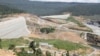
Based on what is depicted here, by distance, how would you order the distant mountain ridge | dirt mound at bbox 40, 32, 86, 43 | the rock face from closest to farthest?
the rock face, dirt mound at bbox 40, 32, 86, 43, the distant mountain ridge

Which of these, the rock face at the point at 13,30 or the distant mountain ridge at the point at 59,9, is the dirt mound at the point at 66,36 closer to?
the rock face at the point at 13,30

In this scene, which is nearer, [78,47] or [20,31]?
[78,47]

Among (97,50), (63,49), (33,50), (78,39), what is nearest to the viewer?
(33,50)

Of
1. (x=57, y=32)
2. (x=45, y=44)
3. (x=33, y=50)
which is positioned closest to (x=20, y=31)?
(x=57, y=32)

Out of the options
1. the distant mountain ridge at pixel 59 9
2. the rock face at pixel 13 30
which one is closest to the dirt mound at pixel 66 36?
the rock face at pixel 13 30

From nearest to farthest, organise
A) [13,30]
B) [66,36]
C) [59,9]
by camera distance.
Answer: [66,36], [13,30], [59,9]

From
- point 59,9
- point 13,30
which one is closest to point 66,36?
point 13,30

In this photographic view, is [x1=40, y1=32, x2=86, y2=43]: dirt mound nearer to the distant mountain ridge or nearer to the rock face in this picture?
the rock face

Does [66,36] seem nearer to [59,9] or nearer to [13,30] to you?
[13,30]

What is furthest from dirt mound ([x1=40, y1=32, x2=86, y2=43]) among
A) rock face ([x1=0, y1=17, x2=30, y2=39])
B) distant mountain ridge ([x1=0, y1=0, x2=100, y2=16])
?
distant mountain ridge ([x1=0, y1=0, x2=100, y2=16])

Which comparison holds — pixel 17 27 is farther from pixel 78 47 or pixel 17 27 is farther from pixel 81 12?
pixel 81 12

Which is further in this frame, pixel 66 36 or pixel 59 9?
pixel 59 9
